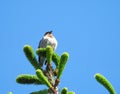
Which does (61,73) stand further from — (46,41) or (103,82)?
(46,41)

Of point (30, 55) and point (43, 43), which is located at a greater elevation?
Answer: point (43, 43)

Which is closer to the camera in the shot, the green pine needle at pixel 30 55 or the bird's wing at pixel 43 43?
the green pine needle at pixel 30 55

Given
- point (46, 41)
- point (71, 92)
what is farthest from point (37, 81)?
point (46, 41)

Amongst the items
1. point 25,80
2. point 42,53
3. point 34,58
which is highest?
point 42,53

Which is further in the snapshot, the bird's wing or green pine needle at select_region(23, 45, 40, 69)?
the bird's wing

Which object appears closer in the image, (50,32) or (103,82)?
(103,82)

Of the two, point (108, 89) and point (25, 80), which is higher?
point (25, 80)

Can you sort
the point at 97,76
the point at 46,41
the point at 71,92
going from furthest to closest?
the point at 46,41
the point at 71,92
the point at 97,76

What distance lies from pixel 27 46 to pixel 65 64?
776 mm

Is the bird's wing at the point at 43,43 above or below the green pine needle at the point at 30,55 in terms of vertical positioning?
above

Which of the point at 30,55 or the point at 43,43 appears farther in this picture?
the point at 43,43

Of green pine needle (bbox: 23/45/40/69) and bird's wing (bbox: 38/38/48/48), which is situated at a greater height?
bird's wing (bbox: 38/38/48/48)

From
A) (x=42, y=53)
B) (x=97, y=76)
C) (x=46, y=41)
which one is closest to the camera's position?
(x=97, y=76)

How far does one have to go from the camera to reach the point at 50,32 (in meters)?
13.0
